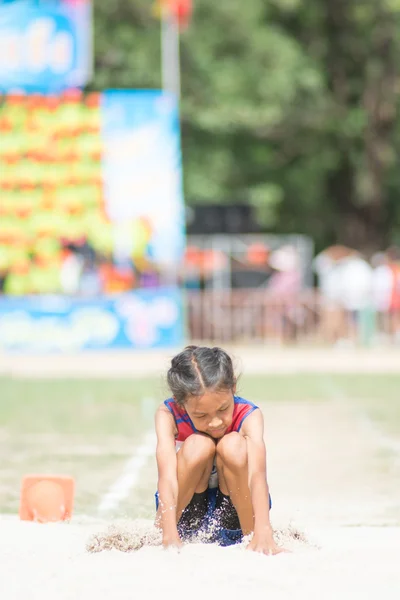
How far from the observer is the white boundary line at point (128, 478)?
27.1ft

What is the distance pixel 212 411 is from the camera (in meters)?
5.78

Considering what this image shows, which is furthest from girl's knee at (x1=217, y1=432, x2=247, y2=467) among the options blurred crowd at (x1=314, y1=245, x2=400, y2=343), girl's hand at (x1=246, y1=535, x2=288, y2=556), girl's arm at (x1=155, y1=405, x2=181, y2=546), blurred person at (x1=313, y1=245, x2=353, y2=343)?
blurred person at (x1=313, y1=245, x2=353, y2=343)

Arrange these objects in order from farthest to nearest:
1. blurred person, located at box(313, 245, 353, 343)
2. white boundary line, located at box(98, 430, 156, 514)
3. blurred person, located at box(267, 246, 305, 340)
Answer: blurred person, located at box(267, 246, 305, 340) → blurred person, located at box(313, 245, 353, 343) → white boundary line, located at box(98, 430, 156, 514)

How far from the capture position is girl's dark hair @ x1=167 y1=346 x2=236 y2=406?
571cm

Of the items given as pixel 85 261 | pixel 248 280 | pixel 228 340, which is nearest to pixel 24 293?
pixel 85 261

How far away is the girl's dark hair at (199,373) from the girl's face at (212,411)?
0.10ft

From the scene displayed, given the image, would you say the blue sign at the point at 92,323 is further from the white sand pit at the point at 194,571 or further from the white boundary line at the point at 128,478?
the white sand pit at the point at 194,571

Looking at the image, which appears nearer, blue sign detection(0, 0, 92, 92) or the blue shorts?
the blue shorts

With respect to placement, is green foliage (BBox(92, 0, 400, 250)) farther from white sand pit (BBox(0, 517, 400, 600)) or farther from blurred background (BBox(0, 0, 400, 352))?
white sand pit (BBox(0, 517, 400, 600))

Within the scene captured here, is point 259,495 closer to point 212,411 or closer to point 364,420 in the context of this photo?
point 212,411

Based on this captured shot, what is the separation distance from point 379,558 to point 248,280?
22959 millimetres

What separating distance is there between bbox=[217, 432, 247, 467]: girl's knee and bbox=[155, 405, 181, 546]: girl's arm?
0.24 metres

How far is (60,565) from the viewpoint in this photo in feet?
18.6

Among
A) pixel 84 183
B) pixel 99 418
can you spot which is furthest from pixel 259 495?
pixel 84 183
